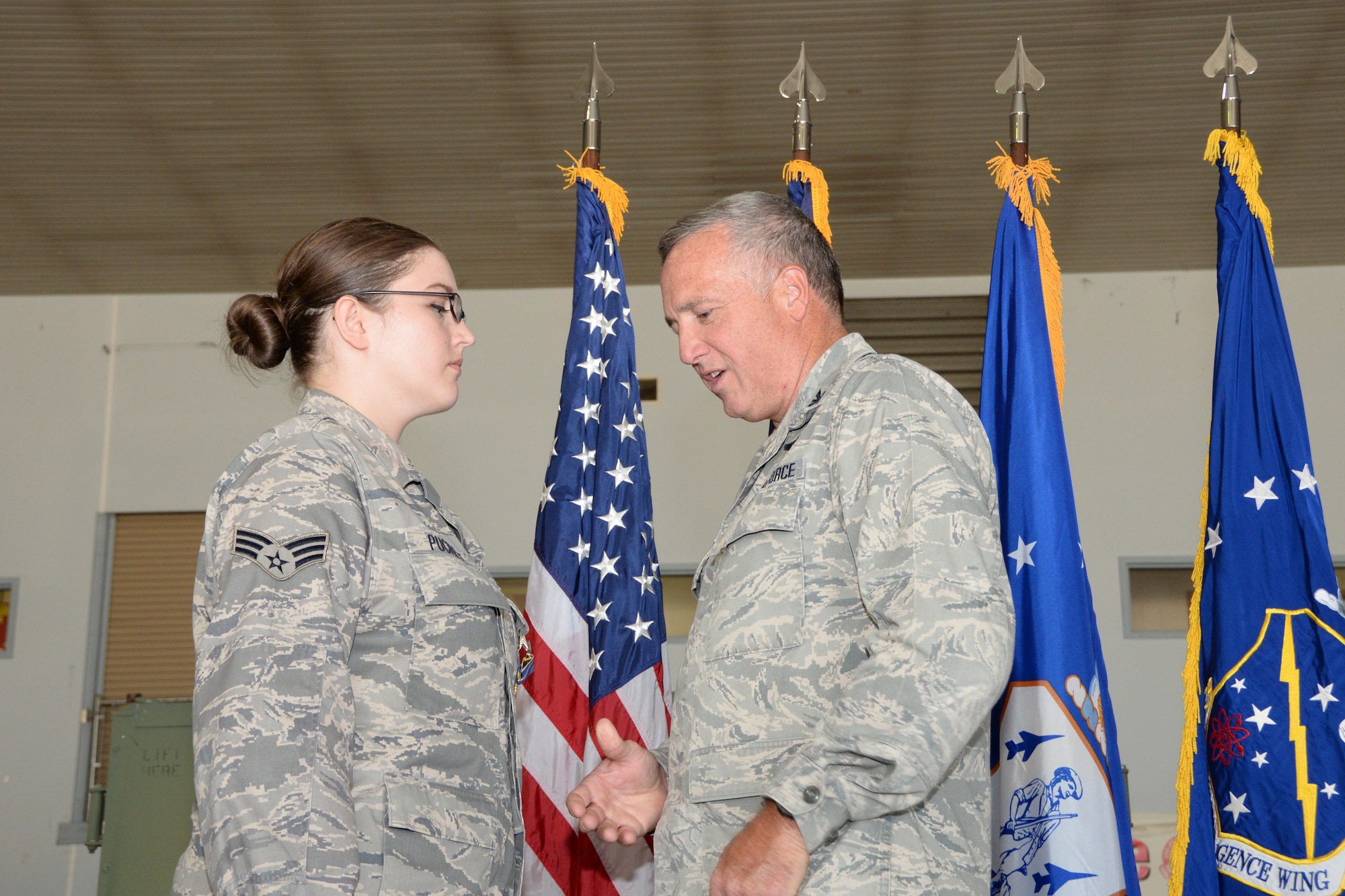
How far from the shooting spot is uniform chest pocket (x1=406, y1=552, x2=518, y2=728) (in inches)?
56.0

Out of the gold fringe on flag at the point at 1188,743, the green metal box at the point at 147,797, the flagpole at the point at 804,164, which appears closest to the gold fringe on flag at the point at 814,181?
the flagpole at the point at 804,164

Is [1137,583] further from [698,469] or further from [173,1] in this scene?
[173,1]

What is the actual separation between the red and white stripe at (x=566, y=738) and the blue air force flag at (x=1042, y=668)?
0.74 m

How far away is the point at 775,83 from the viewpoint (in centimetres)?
403

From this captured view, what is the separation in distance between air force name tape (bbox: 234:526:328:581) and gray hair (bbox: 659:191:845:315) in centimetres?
74

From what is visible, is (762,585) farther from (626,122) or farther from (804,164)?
(626,122)

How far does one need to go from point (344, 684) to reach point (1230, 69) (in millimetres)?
2295

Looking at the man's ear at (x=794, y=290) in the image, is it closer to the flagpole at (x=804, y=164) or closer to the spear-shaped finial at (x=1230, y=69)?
the flagpole at (x=804, y=164)

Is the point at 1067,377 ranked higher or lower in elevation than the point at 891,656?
higher

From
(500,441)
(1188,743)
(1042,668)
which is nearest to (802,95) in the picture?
(1042,668)

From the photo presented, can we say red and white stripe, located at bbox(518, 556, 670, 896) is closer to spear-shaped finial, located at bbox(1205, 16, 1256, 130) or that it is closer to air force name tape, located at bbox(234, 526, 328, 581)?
air force name tape, located at bbox(234, 526, 328, 581)

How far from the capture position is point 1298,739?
2.17 meters

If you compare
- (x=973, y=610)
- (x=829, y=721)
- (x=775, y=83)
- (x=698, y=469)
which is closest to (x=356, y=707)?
(x=829, y=721)

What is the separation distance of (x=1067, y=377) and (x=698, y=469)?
5.39 feet
